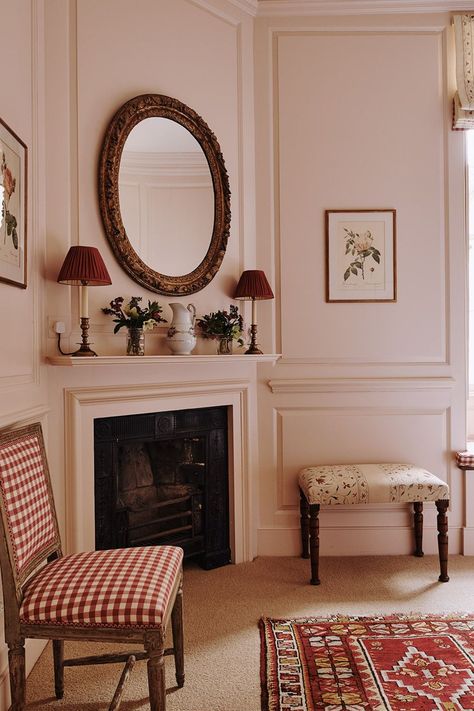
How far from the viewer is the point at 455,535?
353cm

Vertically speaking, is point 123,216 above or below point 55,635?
above

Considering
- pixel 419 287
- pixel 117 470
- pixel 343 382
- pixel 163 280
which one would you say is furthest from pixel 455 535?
pixel 163 280

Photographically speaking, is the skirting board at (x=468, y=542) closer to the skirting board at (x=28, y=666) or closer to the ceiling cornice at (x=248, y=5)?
the skirting board at (x=28, y=666)

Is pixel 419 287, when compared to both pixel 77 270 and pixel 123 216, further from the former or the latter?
pixel 77 270

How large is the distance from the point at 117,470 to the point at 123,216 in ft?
4.07

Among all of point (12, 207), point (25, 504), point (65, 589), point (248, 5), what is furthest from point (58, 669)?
point (248, 5)

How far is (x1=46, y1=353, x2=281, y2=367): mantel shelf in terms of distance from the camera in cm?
245

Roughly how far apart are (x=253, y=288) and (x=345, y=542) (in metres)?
1.61

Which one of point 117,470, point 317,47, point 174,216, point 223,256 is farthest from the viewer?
point 317,47

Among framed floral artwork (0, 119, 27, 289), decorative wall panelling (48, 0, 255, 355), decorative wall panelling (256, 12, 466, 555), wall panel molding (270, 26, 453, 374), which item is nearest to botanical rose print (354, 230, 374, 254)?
decorative wall panelling (256, 12, 466, 555)

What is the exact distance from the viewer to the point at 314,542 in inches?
119

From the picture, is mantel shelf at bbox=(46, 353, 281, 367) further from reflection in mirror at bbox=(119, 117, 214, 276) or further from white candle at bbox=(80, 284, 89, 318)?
reflection in mirror at bbox=(119, 117, 214, 276)

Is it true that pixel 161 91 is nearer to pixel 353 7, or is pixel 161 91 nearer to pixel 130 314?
pixel 130 314

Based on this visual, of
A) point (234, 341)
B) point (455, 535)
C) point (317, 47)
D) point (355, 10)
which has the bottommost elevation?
point (455, 535)
